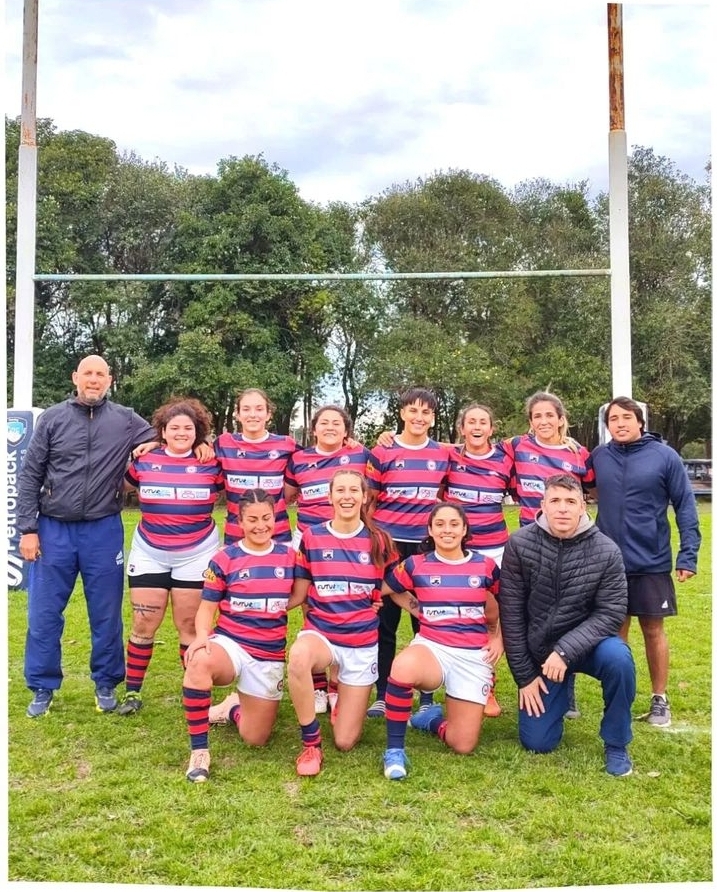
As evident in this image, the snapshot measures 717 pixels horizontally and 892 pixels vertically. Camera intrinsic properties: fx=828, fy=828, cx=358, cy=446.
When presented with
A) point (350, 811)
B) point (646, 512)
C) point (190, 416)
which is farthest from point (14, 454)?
point (646, 512)

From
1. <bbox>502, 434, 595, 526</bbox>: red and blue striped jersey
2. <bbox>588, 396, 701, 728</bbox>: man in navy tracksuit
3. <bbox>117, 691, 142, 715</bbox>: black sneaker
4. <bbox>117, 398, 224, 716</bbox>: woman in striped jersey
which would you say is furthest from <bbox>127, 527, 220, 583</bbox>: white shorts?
<bbox>588, 396, 701, 728</bbox>: man in navy tracksuit

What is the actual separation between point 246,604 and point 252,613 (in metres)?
0.04

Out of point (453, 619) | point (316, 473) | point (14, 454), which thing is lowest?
point (453, 619)

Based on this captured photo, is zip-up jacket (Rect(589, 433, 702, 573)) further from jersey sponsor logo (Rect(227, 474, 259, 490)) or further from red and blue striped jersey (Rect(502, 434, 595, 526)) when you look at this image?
jersey sponsor logo (Rect(227, 474, 259, 490))

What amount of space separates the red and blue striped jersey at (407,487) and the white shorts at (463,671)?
60 cm

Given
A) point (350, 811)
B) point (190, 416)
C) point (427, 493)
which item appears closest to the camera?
point (350, 811)

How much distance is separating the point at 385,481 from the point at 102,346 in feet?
50.3

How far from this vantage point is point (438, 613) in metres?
3.34

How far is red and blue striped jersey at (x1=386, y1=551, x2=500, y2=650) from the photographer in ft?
10.9

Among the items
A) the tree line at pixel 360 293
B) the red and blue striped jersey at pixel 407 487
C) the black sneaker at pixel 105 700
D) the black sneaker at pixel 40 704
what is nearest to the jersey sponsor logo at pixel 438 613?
the red and blue striped jersey at pixel 407 487

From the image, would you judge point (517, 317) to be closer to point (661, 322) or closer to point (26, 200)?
point (661, 322)

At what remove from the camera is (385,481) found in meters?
3.77

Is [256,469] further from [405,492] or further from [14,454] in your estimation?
[14,454]

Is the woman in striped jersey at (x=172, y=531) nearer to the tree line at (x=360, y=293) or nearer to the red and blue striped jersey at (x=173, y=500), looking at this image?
the red and blue striped jersey at (x=173, y=500)
